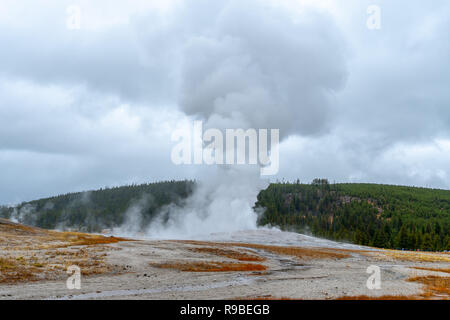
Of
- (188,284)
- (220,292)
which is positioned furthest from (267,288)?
(188,284)

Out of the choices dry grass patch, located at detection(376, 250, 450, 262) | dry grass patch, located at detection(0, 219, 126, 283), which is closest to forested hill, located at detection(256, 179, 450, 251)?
dry grass patch, located at detection(376, 250, 450, 262)

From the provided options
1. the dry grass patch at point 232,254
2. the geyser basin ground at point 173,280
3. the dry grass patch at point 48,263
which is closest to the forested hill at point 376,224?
the dry grass patch at point 232,254

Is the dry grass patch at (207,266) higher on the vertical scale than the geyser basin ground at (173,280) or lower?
lower

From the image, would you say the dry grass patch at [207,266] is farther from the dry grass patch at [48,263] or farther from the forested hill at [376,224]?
the forested hill at [376,224]

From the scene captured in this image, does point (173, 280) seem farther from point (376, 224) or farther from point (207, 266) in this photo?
point (376, 224)

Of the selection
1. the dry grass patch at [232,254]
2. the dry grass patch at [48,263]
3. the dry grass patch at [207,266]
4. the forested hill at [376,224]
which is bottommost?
the forested hill at [376,224]

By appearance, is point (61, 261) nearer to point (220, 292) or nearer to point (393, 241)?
point (220, 292)

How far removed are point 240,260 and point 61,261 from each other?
2536cm

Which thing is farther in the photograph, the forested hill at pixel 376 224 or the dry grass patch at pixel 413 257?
the forested hill at pixel 376 224

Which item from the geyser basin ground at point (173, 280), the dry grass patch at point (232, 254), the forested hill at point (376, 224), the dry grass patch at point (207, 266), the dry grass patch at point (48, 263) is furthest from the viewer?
the forested hill at point (376, 224)

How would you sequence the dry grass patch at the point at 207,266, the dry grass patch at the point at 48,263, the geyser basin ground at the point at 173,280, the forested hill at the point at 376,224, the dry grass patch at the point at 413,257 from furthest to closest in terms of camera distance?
the forested hill at the point at 376,224 → the dry grass patch at the point at 413,257 → the dry grass patch at the point at 207,266 → the dry grass patch at the point at 48,263 → the geyser basin ground at the point at 173,280

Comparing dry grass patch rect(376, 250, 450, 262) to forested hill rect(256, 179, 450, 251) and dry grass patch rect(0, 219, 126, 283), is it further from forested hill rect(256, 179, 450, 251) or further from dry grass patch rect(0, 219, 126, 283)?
dry grass patch rect(0, 219, 126, 283)

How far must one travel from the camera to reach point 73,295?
25.0 metres

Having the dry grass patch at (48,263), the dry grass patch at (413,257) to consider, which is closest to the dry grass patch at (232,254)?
the dry grass patch at (48,263)
